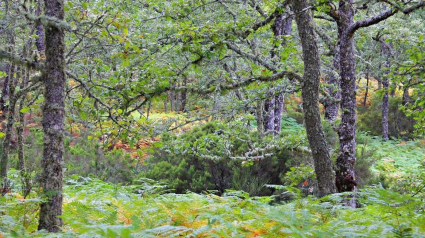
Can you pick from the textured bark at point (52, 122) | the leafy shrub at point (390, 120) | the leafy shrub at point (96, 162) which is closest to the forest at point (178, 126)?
the textured bark at point (52, 122)

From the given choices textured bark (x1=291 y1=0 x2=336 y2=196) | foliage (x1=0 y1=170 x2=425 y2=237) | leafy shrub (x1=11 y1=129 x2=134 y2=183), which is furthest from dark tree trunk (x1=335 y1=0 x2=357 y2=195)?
leafy shrub (x1=11 y1=129 x2=134 y2=183)

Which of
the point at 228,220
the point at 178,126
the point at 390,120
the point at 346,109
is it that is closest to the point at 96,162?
the point at 178,126

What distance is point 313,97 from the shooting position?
11.4 ft

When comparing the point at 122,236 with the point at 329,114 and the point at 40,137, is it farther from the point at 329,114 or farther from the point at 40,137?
the point at 40,137

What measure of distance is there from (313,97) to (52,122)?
2.41 m

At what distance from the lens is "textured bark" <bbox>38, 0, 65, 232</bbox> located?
2137 millimetres

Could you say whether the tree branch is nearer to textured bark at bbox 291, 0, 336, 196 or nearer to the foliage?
the foliage

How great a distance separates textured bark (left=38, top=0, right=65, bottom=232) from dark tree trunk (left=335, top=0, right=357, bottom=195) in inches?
129

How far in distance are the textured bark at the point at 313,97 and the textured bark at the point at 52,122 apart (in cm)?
225

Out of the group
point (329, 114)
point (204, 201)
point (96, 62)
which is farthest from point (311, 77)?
point (329, 114)

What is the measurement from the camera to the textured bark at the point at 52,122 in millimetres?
2137

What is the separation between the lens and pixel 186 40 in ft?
12.5

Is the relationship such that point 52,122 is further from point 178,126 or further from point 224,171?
point 224,171

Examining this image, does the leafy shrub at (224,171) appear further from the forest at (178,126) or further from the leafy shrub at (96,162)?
the leafy shrub at (96,162)
